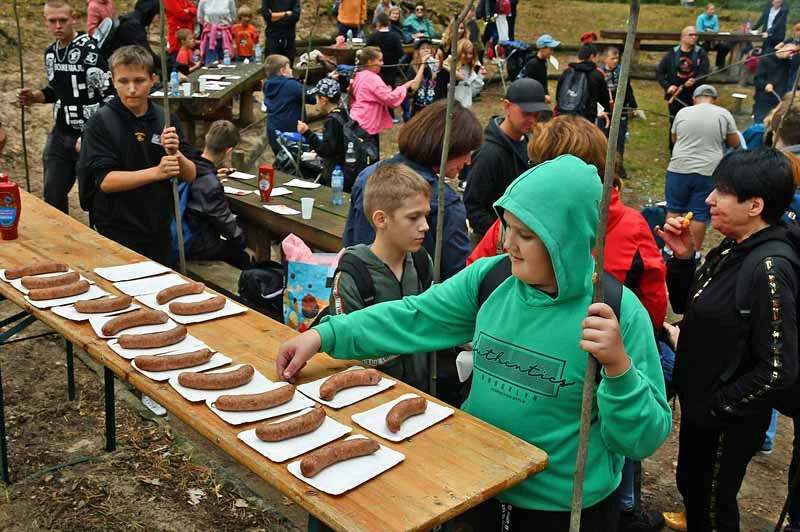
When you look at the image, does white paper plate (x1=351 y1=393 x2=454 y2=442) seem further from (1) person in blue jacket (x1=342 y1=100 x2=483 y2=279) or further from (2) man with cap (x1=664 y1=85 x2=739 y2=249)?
(2) man with cap (x1=664 y1=85 x2=739 y2=249)

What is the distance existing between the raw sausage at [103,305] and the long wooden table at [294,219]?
2347mm

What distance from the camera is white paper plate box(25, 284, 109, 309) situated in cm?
275

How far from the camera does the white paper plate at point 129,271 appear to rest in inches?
121

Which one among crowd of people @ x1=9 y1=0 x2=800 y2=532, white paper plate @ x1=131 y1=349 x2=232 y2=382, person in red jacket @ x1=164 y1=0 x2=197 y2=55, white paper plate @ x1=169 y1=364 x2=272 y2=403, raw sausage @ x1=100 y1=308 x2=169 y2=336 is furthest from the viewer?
person in red jacket @ x1=164 y1=0 x2=197 y2=55

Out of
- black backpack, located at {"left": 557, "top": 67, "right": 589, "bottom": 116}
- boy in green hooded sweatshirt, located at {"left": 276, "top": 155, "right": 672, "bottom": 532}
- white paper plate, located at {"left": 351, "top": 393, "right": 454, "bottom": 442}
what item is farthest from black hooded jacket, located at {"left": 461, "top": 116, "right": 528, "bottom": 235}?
black backpack, located at {"left": 557, "top": 67, "right": 589, "bottom": 116}

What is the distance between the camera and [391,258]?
2744mm

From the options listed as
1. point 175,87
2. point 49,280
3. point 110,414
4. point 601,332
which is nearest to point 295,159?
point 175,87

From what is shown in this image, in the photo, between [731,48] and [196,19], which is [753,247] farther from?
[731,48]

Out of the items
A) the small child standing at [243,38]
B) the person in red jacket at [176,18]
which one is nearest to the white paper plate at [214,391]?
the person in red jacket at [176,18]

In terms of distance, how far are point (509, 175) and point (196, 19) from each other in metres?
8.98

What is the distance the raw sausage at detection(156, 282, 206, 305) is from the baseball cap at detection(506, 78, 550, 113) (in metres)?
2.13

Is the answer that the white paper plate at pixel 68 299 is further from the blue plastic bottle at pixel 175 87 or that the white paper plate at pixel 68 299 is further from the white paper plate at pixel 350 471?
the blue plastic bottle at pixel 175 87

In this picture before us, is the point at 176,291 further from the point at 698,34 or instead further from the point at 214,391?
the point at 698,34

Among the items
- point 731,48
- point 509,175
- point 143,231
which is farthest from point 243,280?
point 731,48
